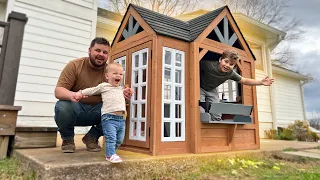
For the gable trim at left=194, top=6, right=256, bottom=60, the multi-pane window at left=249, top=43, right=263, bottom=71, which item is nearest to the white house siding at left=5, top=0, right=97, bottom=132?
the gable trim at left=194, top=6, right=256, bottom=60

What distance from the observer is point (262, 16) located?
504 inches

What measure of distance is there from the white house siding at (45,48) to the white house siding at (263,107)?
228 inches

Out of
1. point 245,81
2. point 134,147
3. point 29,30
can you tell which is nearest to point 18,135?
point 134,147

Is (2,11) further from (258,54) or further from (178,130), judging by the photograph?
(258,54)

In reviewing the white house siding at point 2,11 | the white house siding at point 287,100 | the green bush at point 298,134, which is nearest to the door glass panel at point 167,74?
the white house siding at point 2,11

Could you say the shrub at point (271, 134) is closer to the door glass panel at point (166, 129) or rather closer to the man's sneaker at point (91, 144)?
the door glass panel at point (166, 129)

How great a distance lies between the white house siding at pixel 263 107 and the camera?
7.72 metres

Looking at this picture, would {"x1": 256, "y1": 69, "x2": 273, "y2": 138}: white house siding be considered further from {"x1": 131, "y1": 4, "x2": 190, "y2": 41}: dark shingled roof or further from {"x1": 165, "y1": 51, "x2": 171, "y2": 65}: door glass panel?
{"x1": 165, "y1": 51, "x2": 171, "y2": 65}: door glass panel

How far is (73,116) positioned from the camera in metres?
2.21

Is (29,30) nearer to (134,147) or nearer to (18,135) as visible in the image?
(18,135)

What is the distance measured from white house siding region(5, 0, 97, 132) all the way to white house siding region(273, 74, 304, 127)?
792 cm

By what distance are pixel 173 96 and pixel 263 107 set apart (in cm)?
638

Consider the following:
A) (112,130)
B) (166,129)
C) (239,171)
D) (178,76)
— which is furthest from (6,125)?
(239,171)

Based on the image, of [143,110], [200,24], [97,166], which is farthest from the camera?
[200,24]
